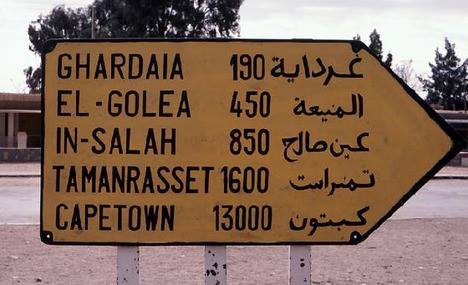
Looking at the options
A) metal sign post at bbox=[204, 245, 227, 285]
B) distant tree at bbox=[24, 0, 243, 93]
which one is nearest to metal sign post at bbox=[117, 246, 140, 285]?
metal sign post at bbox=[204, 245, 227, 285]

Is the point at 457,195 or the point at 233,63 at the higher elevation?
the point at 233,63

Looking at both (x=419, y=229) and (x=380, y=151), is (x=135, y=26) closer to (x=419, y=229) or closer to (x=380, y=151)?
(x=419, y=229)

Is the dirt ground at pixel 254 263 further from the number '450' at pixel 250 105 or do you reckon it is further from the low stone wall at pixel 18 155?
the low stone wall at pixel 18 155

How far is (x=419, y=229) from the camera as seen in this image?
11.8 metres

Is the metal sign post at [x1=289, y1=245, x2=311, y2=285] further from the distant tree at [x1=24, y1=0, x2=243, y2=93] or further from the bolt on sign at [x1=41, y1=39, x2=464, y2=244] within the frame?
the distant tree at [x1=24, y1=0, x2=243, y2=93]

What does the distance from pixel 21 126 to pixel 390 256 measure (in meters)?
37.2

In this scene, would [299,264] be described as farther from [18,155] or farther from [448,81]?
[448,81]

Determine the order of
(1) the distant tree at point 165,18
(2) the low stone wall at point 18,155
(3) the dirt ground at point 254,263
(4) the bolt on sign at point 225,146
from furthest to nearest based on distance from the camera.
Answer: (1) the distant tree at point 165,18
(2) the low stone wall at point 18,155
(3) the dirt ground at point 254,263
(4) the bolt on sign at point 225,146

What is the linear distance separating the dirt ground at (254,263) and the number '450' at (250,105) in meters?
4.61

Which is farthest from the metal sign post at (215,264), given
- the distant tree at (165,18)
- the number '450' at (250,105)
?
the distant tree at (165,18)

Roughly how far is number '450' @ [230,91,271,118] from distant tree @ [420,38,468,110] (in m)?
84.1

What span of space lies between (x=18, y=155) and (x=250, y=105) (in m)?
31.5

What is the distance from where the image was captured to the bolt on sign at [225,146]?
2.73 metres

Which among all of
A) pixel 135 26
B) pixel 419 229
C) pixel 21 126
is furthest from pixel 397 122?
pixel 135 26
